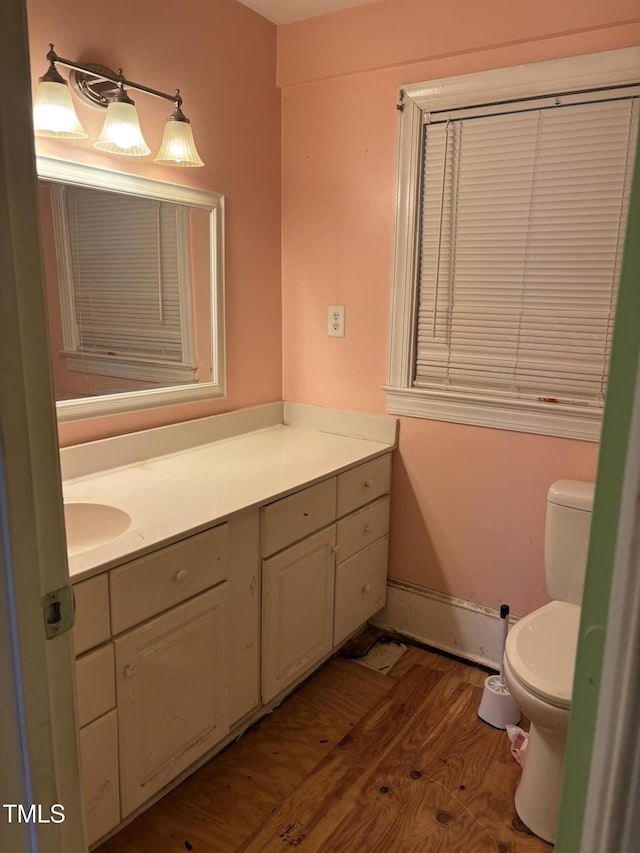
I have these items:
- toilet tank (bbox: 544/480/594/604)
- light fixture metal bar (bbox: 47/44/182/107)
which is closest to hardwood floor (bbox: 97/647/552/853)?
toilet tank (bbox: 544/480/594/604)

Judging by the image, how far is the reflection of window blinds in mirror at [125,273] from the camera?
72.1 inches

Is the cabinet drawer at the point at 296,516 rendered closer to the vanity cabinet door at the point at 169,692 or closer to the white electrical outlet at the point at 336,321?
the vanity cabinet door at the point at 169,692

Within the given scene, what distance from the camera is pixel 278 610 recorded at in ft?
6.24

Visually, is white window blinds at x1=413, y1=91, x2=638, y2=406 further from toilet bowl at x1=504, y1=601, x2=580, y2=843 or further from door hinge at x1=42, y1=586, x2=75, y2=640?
door hinge at x1=42, y1=586, x2=75, y2=640

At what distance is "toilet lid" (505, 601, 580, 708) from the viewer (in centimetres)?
153

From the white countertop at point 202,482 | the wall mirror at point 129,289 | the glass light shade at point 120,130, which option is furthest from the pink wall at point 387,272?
the glass light shade at point 120,130

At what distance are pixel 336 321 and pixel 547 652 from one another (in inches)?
55.8

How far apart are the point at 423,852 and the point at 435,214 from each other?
1939 mm

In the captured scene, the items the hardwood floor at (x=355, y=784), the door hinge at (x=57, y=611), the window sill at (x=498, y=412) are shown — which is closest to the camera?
the door hinge at (x=57, y=611)

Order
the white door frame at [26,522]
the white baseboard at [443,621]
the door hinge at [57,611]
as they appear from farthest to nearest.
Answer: the white baseboard at [443,621] < the door hinge at [57,611] < the white door frame at [26,522]

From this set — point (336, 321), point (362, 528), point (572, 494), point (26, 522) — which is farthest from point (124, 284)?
point (572, 494)

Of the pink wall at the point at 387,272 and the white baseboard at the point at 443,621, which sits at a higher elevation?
the pink wall at the point at 387,272

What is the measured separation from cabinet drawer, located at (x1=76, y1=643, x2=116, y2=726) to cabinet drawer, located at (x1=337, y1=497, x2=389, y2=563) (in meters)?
0.95

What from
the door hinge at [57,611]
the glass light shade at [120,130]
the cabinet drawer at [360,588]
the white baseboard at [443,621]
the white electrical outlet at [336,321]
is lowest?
the white baseboard at [443,621]
